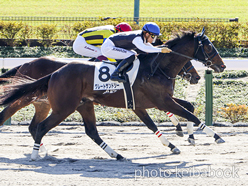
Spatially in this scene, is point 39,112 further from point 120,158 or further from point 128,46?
point 128,46

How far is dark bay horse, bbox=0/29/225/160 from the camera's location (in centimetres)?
600

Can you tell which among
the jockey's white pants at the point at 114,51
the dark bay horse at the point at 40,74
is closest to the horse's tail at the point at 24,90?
the dark bay horse at the point at 40,74

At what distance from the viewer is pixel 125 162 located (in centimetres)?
592

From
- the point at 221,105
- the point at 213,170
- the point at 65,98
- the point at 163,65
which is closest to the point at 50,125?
the point at 65,98

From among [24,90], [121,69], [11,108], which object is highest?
[121,69]

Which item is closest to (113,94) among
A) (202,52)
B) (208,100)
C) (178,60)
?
(178,60)

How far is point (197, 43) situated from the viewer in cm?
633

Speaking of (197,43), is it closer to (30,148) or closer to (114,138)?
(114,138)

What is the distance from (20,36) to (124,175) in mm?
10730

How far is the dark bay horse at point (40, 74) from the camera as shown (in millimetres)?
6742

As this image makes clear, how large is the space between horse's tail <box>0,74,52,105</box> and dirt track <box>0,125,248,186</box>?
0.85 m

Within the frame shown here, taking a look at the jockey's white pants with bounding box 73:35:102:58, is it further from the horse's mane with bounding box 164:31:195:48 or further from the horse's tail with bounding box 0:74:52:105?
the horse's mane with bounding box 164:31:195:48

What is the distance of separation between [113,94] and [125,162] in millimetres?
1009

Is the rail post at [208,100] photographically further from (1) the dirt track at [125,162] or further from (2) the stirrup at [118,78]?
(2) the stirrup at [118,78]
